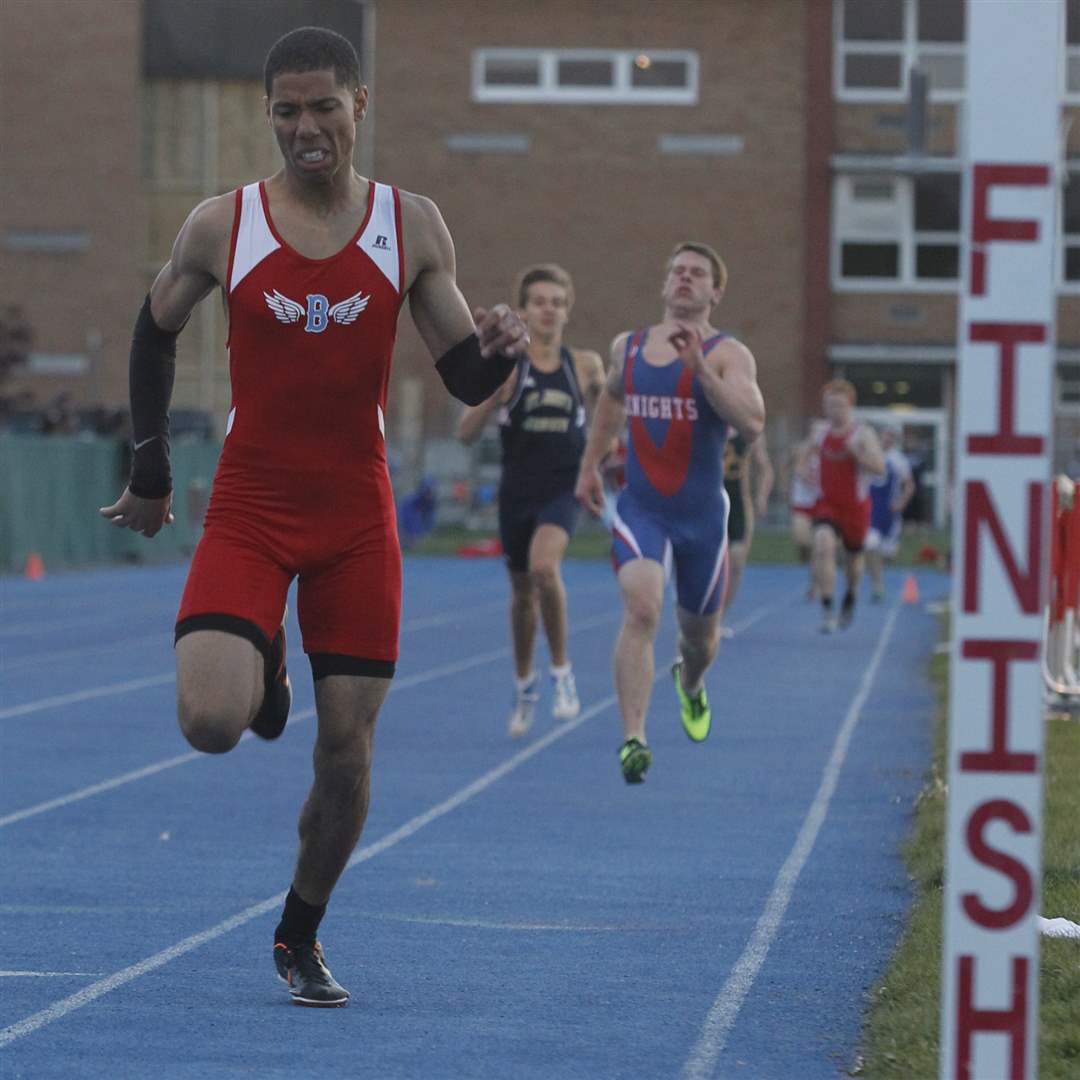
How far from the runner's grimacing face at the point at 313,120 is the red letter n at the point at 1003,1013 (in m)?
2.55

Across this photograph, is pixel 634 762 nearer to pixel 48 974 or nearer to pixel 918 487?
pixel 48 974

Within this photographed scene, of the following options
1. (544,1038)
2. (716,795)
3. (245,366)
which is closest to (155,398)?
(245,366)

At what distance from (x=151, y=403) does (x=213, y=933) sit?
5.90 feet

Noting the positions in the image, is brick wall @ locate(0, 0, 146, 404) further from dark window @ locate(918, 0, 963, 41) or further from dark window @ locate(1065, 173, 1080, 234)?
dark window @ locate(1065, 173, 1080, 234)

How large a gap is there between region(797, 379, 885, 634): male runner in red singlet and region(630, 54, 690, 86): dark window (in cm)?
2944


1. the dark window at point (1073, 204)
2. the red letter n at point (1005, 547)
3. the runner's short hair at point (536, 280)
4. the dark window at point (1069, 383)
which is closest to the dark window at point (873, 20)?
the dark window at point (1073, 204)

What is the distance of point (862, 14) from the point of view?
49.0 meters

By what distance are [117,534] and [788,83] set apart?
A: 2234 cm

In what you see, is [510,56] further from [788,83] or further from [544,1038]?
[544,1038]

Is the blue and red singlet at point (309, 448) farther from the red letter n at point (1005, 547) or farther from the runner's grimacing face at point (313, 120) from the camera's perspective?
the red letter n at point (1005, 547)

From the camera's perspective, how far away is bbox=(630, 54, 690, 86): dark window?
4897cm

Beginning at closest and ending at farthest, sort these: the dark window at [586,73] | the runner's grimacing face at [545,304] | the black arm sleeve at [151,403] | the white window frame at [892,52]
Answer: the black arm sleeve at [151,403] < the runner's grimacing face at [545,304] < the white window frame at [892,52] < the dark window at [586,73]

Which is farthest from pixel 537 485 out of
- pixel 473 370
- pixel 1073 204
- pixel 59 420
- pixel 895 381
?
pixel 1073 204

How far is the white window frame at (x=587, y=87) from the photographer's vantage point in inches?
1924
